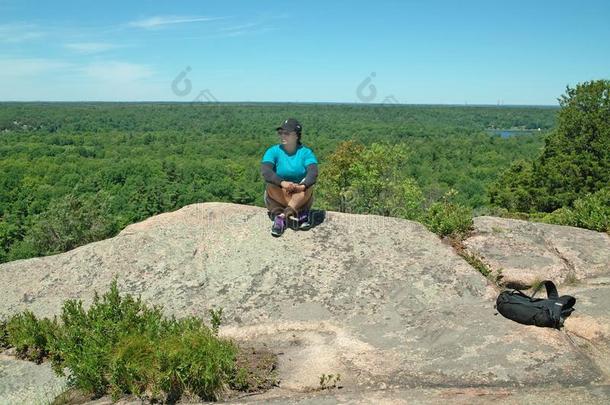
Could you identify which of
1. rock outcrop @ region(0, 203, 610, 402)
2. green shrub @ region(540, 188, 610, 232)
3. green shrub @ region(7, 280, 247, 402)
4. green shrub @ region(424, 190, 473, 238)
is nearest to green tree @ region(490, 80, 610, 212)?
green shrub @ region(540, 188, 610, 232)

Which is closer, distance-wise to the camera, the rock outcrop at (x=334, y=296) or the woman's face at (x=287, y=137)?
the rock outcrop at (x=334, y=296)

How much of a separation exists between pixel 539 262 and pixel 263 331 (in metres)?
4.04

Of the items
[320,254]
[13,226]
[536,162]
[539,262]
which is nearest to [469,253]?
[539,262]

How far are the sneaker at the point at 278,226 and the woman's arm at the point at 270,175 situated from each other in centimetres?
44

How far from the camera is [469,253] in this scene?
25.4ft

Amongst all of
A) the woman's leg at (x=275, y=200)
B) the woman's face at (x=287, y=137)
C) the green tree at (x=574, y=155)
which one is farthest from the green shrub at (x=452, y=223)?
the green tree at (x=574, y=155)

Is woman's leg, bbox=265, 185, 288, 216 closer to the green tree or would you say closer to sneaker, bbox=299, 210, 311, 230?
sneaker, bbox=299, 210, 311, 230

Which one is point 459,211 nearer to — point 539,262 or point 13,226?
point 539,262

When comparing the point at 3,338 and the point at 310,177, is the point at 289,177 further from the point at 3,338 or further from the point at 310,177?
the point at 3,338

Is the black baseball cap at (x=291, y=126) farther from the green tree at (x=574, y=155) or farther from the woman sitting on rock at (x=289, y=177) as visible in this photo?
the green tree at (x=574, y=155)

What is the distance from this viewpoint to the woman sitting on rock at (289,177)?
7211 millimetres

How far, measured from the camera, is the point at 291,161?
7359 millimetres

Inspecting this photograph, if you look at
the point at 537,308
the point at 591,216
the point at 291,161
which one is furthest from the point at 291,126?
the point at 591,216

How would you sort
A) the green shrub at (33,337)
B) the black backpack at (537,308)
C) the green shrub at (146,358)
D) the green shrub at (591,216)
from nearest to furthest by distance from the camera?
the green shrub at (146,358), the black backpack at (537,308), the green shrub at (33,337), the green shrub at (591,216)
